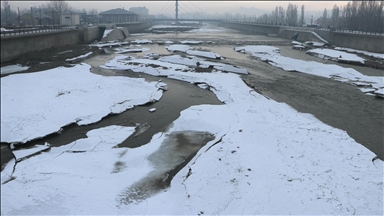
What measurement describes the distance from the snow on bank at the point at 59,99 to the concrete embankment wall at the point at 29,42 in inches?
181

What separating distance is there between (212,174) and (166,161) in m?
1.31

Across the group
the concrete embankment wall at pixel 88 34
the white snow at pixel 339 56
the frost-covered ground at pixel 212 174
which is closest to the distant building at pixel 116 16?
the concrete embankment wall at pixel 88 34

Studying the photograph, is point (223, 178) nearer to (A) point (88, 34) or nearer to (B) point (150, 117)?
(B) point (150, 117)

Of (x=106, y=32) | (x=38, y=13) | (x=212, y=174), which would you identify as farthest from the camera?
(x=38, y=13)

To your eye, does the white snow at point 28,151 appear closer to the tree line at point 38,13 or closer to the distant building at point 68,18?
the tree line at point 38,13

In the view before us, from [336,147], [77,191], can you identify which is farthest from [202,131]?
[77,191]

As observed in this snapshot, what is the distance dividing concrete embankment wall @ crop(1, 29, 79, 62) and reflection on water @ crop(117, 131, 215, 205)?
15409 millimetres

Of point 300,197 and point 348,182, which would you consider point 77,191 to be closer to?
point 300,197

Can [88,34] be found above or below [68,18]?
below

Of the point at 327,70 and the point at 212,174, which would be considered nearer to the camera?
the point at 212,174

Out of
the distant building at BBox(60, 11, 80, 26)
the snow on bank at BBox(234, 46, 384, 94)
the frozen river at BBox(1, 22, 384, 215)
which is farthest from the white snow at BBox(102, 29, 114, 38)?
the frozen river at BBox(1, 22, 384, 215)

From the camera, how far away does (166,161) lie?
7539 millimetres

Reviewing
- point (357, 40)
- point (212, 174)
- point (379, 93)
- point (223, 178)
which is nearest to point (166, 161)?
point (212, 174)

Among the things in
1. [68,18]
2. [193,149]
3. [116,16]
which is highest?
[116,16]
